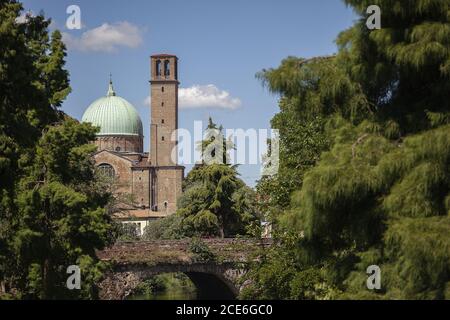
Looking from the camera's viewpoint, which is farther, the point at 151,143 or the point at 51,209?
the point at 151,143

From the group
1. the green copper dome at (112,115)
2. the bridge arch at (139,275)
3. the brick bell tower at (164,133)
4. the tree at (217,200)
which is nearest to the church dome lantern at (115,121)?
the green copper dome at (112,115)

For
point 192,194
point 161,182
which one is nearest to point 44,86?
point 192,194

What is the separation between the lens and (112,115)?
104 meters

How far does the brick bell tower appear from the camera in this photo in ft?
324

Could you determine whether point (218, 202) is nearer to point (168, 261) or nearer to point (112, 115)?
point (168, 261)

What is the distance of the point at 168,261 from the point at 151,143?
2638 inches

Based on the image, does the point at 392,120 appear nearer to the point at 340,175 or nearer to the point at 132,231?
the point at 340,175

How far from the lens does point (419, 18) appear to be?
1366cm

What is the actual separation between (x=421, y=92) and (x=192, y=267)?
21.4 m

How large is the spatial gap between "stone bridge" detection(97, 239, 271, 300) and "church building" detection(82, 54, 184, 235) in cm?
5851
